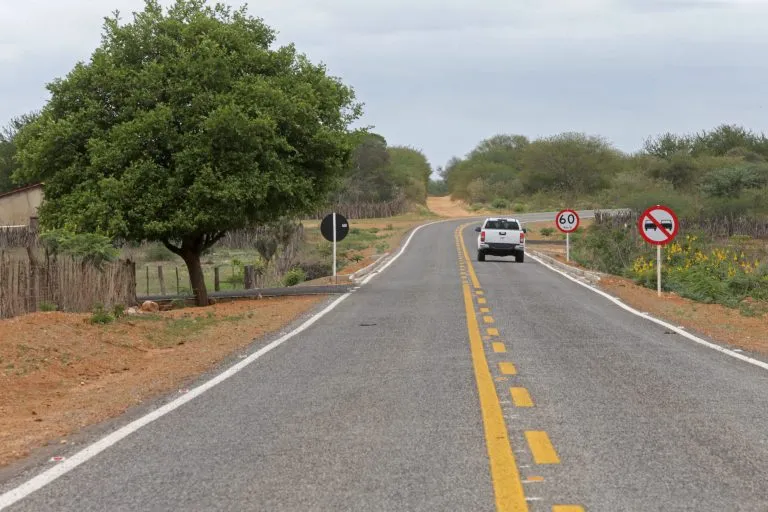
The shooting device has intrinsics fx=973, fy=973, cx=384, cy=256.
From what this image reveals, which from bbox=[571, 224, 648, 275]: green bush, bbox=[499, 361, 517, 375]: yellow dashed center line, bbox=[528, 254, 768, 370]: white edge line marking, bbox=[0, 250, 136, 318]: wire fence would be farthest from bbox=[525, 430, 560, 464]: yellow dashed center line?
bbox=[571, 224, 648, 275]: green bush

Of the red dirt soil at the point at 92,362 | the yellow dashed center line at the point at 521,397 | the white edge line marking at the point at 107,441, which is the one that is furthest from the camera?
the red dirt soil at the point at 92,362

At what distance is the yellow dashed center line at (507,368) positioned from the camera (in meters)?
10.5

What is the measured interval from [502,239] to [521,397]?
31.4 m

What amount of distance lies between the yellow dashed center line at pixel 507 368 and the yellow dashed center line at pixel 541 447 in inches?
123

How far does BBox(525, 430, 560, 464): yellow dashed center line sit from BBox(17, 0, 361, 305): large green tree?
16045 millimetres

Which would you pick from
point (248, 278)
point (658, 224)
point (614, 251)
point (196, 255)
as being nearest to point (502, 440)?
point (658, 224)

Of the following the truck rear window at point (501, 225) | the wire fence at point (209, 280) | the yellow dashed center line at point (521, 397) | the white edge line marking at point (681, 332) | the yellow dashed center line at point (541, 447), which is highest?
the truck rear window at point (501, 225)

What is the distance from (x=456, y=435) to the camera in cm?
731

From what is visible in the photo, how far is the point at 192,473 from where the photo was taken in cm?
633

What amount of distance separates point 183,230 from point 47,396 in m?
13.5

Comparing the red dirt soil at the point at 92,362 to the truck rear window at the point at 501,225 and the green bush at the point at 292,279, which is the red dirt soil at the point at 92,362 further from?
the truck rear window at the point at 501,225

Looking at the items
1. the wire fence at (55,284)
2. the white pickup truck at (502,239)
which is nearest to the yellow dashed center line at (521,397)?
the wire fence at (55,284)

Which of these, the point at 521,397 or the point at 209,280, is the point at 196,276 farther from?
the point at 521,397

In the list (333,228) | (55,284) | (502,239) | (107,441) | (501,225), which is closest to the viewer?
(107,441)
